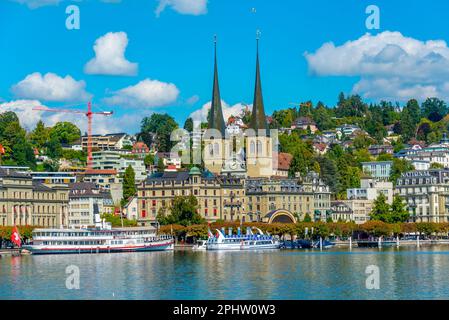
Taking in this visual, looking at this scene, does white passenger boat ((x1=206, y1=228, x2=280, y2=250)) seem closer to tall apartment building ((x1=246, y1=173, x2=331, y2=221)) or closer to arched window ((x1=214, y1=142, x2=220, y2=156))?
tall apartment building ((x1=246, y1=173, x2=331, y2=221))

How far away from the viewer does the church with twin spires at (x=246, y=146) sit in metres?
177

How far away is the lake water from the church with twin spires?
2831 inches

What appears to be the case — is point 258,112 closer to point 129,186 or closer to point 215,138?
point 215,138

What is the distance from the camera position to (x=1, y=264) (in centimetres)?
9681

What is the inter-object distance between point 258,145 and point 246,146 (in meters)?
2.55

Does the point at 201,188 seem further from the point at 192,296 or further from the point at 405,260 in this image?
the point at 192,296

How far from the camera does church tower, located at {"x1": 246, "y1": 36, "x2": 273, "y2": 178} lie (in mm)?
176950

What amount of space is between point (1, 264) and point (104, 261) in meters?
9.51

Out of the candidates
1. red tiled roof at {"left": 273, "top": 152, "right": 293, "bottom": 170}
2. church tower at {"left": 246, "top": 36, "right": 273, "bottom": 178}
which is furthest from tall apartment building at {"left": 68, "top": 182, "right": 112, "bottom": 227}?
red tiled roof at {"left": 273, "top": 152, "right": 293, "bottom": 170}

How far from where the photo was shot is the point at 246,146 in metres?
184

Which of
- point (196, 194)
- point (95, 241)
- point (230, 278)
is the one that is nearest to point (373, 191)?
point (196, 194)

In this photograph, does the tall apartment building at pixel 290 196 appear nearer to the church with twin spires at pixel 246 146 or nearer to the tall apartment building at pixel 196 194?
the tall apartment building at pixel 196 194

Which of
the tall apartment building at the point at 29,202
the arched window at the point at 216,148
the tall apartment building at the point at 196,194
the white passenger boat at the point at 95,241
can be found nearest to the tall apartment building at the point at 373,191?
the arched window at the point at 216,148
